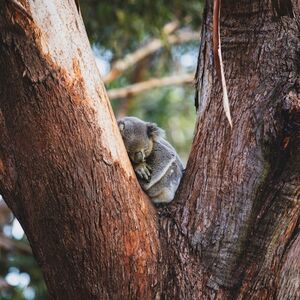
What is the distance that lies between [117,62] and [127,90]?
23.9 inches

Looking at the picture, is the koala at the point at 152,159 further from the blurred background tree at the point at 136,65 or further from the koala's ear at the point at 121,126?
the blurred background tree at the point at 136,65

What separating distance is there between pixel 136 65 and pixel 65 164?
820 cm

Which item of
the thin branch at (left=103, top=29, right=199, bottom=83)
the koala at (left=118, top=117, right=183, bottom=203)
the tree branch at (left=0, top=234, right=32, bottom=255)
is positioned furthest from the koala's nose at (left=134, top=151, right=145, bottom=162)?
the thin branch at (left=103, top=29, right=199, bottom=83)

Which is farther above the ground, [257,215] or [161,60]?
[257,215]

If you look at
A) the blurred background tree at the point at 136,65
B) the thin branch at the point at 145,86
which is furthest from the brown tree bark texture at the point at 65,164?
the thin branch at the point at 145,86

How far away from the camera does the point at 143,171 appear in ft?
10.6

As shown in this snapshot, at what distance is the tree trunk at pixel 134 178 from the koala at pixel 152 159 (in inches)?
11.0

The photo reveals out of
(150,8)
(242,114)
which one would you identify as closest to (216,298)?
(242,114)

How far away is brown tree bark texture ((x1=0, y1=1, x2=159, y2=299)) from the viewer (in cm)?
234

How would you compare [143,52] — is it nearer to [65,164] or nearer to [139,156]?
[139,156]

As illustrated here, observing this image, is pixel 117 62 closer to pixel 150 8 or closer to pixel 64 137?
pixel 150 8

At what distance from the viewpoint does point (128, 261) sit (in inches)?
97.6

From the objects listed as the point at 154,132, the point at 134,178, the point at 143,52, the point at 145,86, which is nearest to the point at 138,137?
the point at 154,132

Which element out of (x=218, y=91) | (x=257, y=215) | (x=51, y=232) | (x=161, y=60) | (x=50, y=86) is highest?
(x=50, y=86)
